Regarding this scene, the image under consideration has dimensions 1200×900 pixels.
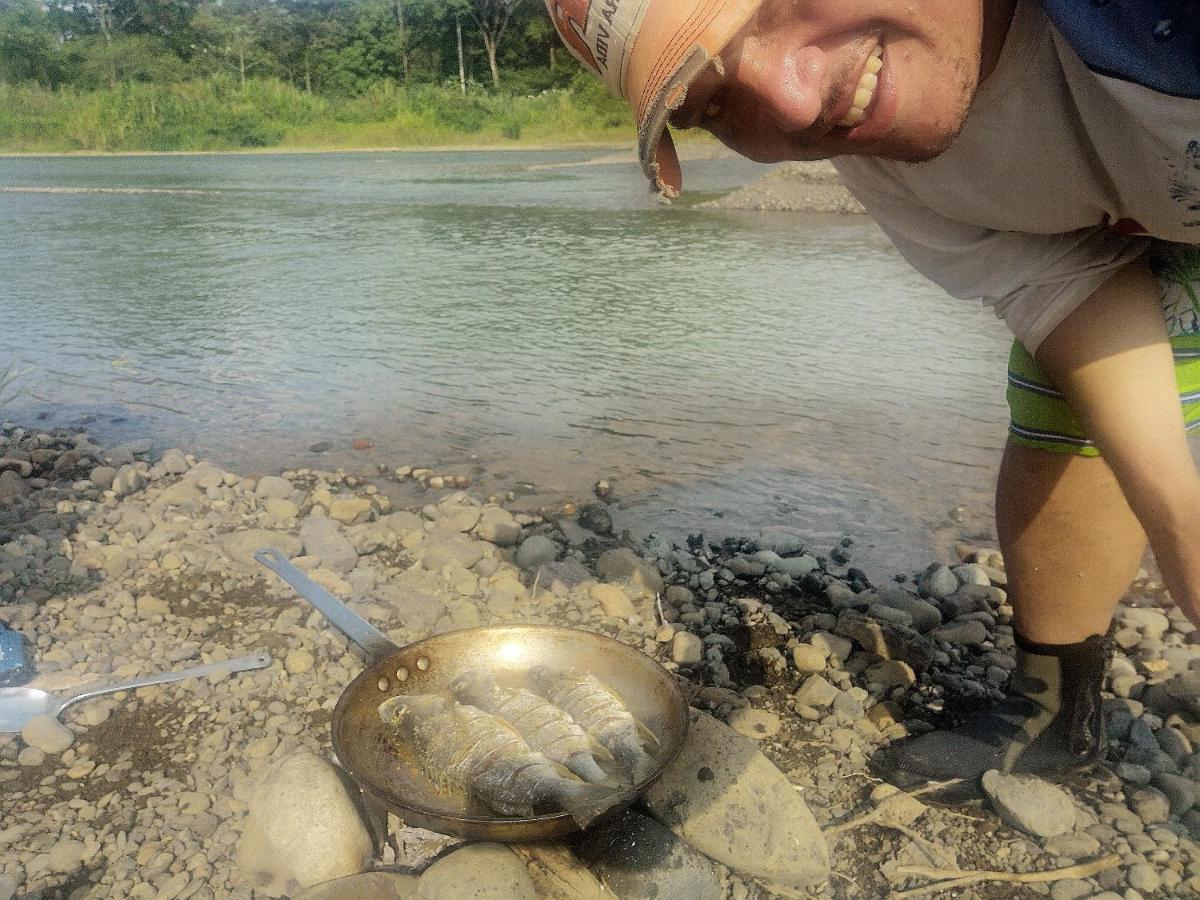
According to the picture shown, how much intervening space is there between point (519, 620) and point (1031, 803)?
1509 millimetres

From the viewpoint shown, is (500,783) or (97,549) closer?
(500,783)

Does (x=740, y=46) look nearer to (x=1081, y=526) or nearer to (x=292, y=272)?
(x=1081, y=526)

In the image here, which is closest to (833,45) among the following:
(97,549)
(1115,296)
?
(1115,296)

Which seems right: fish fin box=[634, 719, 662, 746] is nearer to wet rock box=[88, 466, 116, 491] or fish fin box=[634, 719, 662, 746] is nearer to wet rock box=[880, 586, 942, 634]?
wet rock box=[880, 586, 942, 634]

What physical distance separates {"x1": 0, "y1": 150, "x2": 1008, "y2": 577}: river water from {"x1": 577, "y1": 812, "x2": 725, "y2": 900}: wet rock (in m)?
1.76

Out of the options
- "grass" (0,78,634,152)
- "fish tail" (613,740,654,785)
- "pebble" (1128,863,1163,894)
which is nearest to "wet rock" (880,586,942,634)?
"pebble" (1128,863,1163,894)

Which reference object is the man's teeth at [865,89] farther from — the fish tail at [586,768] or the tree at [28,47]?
the tree at [28,47]

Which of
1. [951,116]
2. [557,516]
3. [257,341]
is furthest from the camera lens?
[257,341]

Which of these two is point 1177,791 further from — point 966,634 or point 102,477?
point 102,477

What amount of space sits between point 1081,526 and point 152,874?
227 cm

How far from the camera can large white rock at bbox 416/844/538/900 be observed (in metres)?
1.65

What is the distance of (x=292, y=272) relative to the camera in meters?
9.02

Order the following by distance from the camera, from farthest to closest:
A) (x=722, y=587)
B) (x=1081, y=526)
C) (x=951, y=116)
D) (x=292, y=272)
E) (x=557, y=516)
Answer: (x=292, y=272) < (x=557, y=516) < (x=722, y=587) < (x=1081, y=526) < (x=951, y=116)

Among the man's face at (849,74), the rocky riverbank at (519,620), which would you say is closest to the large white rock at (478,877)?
the rocky riverbank at (519,620)
